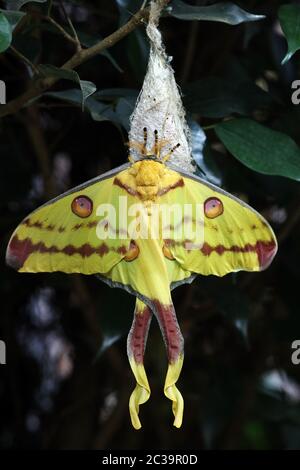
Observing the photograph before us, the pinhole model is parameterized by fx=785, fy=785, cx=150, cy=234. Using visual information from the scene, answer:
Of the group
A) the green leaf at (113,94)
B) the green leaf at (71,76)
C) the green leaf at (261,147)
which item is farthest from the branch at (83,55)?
the green leaf at (261,147)

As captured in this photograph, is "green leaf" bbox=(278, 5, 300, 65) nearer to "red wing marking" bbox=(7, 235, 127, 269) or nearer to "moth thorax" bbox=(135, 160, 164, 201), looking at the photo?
"moth thorax" bbox=(135, 160, 164, 201)

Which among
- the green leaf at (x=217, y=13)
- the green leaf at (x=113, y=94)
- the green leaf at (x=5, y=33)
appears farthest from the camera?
the green leaf at (x=113, y=94)

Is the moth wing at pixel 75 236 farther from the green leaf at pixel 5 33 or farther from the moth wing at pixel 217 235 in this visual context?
the green leaf at pixel 5 33

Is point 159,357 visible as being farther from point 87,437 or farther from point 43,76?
point 43,76

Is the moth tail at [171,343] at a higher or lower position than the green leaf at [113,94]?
lower

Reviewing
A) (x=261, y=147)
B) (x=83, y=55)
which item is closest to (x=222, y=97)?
(x=261, y=147)

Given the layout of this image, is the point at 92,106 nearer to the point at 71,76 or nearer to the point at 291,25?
the point at 71,76

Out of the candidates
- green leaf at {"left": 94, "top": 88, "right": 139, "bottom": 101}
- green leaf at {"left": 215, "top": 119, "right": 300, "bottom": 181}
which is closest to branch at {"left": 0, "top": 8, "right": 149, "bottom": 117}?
green leaf at {"left": 94, "top": 88, "right": 139, "bottom": 101}
